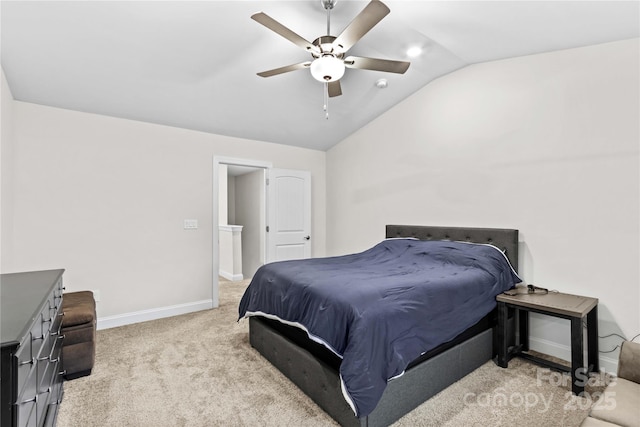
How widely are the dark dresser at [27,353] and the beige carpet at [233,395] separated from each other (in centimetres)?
41

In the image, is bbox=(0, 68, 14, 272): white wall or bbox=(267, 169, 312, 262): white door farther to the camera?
bbox=(267, 169, 312, 262): white door

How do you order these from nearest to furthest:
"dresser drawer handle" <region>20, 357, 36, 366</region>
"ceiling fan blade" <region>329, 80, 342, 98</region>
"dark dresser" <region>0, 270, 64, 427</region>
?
"dark dresser" <region>0, 270, 64, 427</region> < "dresser drawer handle" <region>20, 357, 36, 366</region> < "ceiling fan blade" <region>329, 80, 342, 98</region>

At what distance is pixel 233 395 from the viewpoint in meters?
2.21

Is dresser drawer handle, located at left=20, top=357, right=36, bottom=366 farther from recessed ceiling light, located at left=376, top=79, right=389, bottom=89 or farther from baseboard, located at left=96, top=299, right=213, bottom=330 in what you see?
recessed ceiling light, located at left=376, top=79, right=389, bottom=89

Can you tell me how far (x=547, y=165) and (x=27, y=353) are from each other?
3.73 m

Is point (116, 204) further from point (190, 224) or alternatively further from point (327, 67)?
point (327, 67)

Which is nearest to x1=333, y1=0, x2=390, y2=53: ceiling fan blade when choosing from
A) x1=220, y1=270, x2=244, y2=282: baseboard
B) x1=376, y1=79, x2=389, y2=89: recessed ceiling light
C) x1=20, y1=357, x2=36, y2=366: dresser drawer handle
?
x1=376, y1=79, x2=389, y2=89: recessed ceiling light

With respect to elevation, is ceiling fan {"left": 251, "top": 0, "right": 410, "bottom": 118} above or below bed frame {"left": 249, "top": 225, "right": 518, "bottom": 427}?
above

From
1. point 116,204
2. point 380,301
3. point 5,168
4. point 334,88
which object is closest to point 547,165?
point 334,88

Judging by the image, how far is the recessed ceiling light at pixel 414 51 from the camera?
302 centimetres

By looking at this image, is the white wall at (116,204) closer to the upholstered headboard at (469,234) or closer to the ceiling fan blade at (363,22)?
the upholstered headboard at (469,234)

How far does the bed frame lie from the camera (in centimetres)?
188

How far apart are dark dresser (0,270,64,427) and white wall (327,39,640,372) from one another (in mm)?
3569

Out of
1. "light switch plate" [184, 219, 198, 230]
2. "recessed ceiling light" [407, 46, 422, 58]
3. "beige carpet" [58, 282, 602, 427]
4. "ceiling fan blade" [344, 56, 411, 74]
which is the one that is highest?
"recessed ceiling light" [407, 46, 422, 58]
